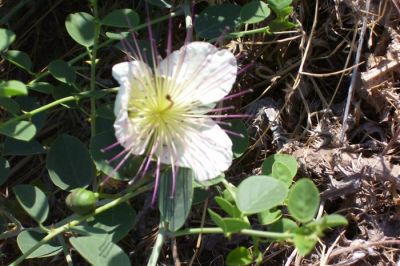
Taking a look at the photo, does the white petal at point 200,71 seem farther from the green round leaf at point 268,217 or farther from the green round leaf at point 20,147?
the green round leaf at point 20,147

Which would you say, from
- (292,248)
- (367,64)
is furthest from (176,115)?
(367,64)

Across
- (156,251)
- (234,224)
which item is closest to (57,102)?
(156,251)

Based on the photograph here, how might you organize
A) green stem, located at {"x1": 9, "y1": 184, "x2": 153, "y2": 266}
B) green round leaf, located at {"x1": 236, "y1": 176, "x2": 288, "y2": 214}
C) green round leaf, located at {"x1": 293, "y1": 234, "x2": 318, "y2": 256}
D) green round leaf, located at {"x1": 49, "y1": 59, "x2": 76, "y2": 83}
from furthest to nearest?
green round leaf, located at {"x1": 49, "y1": 59, "x2": 76, "y2": 83} → green stem, located at {"x1": 9, "y1": 184, "x2": 153, "y2": 266} → green round leaf, located at {"x1": 236, "y1": 176, "x2": 288, "y2": 214} → green round leaf, located at {"x1": 293, "y1": 234, "x2": 318, "y2": 256}

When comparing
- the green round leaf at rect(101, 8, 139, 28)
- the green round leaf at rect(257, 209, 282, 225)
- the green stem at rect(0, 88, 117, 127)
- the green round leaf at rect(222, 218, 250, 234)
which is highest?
the green round leaf at rect(101, 8, 139, 28)

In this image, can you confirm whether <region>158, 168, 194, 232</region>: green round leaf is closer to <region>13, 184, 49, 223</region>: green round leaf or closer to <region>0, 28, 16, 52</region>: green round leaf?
<region>13, 184, 49, 223</region>: green round leaf

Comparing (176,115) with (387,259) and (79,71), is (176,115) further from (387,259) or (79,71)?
(387,259)

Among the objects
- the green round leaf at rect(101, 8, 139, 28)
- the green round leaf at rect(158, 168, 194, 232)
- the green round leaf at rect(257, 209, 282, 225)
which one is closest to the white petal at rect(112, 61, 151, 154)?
the green round leaf at rect(158, 168, 194, 232)

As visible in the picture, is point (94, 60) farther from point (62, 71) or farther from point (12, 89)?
point (12, 89)

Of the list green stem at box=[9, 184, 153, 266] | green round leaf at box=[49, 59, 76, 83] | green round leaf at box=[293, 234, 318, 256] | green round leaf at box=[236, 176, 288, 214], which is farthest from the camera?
green round leaf at box=[49, 59, 76, 83]
